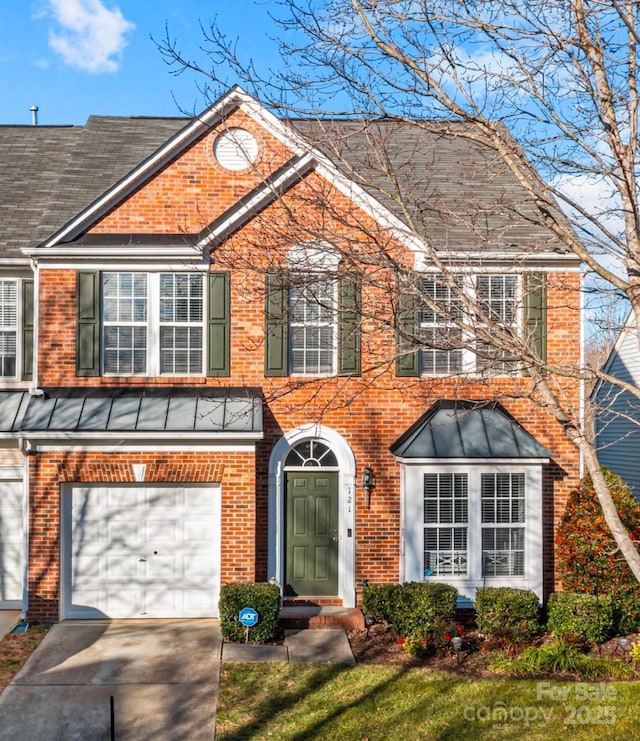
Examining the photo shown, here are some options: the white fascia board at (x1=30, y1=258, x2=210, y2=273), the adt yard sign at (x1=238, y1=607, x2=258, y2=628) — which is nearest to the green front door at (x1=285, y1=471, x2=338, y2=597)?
the adt yard sign at (x1=238, y1=607, x2=258, y2=628)

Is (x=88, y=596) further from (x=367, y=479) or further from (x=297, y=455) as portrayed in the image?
(x=367, y=479)

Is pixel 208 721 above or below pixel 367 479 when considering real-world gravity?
below

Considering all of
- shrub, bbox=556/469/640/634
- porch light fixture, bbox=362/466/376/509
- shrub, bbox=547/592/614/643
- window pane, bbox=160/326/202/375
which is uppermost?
window pane, bbox=160/326/202/375

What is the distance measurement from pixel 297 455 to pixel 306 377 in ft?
4.15

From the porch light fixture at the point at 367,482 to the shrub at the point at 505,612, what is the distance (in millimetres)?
2258

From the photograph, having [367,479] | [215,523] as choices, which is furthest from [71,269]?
[367,479]

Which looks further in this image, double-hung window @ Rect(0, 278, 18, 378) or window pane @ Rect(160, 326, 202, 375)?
double-hung window @ Rect(0, 278, 18, 378)

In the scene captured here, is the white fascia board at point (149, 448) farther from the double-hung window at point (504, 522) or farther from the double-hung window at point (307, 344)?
the double-hung window at point (504, 522)

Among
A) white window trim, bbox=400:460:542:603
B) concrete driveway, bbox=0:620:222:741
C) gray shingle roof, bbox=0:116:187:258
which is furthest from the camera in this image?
gray shingle roof, bbox=0:116:187:258

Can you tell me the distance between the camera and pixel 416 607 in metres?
11.0

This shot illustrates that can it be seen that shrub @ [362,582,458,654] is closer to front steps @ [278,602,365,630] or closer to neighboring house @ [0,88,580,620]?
front steps @ [278,602,365,630]

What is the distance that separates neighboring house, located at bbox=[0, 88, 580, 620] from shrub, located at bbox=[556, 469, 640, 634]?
1.91 ft

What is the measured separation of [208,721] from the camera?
858 centimetres

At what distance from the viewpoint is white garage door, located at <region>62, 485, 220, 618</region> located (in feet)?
39.8
